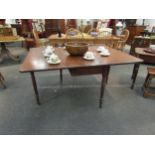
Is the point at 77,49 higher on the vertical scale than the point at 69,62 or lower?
higher

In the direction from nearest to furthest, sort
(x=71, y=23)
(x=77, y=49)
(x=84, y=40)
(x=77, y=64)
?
1. (x=77, y=64)
2. (x=77, y=49)
3. (x=84, y=40)
4. (x=71, y=23)

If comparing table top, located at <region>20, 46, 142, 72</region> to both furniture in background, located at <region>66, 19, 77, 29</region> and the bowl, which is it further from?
furniture in background, located at <region>66, 19, 77, 29</region>

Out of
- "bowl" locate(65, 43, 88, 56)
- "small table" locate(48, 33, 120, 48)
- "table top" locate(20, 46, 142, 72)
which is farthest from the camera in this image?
"small table" locate(48, 33, 120, 48)

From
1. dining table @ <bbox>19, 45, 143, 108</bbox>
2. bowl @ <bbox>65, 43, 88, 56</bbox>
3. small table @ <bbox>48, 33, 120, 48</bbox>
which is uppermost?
bowl @ <bbox>65, 43, 88, 56</bbox>

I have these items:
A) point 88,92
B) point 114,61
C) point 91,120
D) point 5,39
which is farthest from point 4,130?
point 5,39

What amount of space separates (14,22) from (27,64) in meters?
7.23

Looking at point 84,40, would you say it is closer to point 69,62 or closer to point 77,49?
point 77,49

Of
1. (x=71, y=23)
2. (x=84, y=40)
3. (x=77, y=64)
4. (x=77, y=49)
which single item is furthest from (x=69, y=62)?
(x=71, y=23)

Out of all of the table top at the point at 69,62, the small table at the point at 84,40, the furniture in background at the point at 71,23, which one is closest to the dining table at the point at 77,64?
the table top at the point at 69,62

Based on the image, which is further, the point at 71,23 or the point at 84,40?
the point at 71,23

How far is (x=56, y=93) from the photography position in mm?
2285

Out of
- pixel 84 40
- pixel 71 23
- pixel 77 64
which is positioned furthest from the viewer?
pixel 71 23

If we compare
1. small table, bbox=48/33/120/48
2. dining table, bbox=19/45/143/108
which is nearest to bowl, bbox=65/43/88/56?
dining table, bbox=19/45/143/108

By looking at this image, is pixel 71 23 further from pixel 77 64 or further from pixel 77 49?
pixel 77 64
